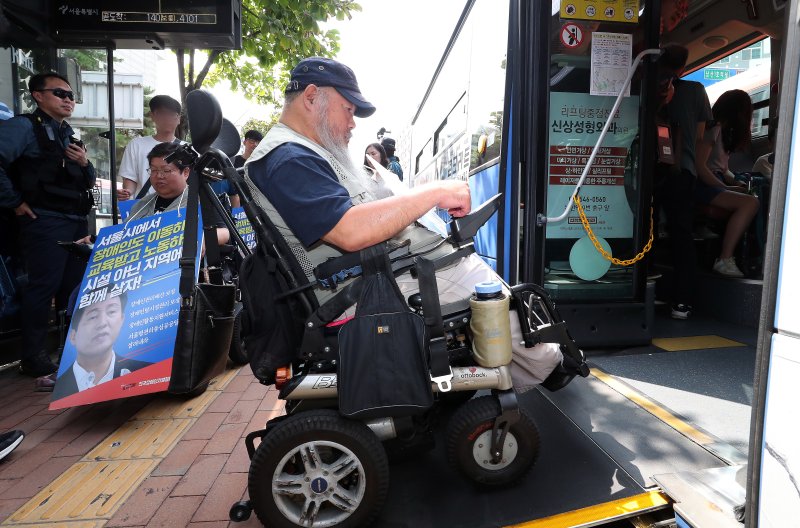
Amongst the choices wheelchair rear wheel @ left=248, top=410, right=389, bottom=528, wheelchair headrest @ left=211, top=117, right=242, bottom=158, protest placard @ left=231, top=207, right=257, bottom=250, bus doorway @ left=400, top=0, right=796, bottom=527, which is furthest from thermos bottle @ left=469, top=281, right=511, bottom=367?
protest placard @ left=231, top=207, right=257, bottom=250

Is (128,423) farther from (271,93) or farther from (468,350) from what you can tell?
(271,93)

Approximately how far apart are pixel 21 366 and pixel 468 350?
3.79 metres

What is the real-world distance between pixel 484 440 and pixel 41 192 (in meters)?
3.68

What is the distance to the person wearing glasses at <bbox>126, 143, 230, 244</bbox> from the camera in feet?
10.9

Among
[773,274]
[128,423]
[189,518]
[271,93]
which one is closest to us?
[773,274]

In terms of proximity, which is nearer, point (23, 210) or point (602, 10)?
point (602, 10)

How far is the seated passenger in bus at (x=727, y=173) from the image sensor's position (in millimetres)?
4031

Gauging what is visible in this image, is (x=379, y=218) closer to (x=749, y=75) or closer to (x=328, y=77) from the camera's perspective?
(x=328, y=77)

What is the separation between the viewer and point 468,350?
1.88 m

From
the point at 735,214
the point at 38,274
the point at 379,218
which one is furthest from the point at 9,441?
the point at 735,214

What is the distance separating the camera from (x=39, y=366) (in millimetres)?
3619

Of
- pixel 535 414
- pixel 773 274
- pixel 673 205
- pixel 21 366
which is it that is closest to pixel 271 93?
pixel 21 366

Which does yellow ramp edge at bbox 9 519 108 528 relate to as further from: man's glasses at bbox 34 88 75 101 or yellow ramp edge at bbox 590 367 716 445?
man's glasses at bbox 34 88 75 101

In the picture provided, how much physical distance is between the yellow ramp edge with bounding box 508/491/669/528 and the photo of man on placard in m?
2.34
